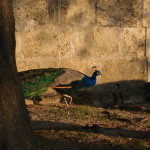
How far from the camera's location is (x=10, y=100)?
12.5 feet

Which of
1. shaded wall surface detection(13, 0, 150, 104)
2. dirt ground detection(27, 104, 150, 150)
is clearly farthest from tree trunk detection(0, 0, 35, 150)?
shaded wall surface detection(13, 0, 150, 104)

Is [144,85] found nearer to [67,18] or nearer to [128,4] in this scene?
[128,4]

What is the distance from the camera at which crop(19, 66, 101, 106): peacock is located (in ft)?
23.6

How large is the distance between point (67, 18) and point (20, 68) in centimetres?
141

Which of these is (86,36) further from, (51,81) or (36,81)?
(36,81)

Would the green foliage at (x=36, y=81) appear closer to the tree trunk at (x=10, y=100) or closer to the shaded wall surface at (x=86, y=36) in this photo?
the shaded wall surface at (x=86, y=36)

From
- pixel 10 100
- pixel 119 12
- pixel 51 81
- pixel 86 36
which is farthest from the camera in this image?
→ pixel 119 12

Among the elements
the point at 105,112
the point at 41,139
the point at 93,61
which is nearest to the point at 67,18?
the point at 93,61

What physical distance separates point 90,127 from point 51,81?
2.10 meters

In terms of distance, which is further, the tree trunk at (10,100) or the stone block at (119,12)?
the stone block at (119,12)

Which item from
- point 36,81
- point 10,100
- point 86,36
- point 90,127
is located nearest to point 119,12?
point 86,36

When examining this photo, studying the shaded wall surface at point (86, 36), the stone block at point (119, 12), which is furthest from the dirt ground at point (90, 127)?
the stone block at point (119, 12)

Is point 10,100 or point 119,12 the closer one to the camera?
point 10,100

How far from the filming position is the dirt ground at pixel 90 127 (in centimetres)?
457
